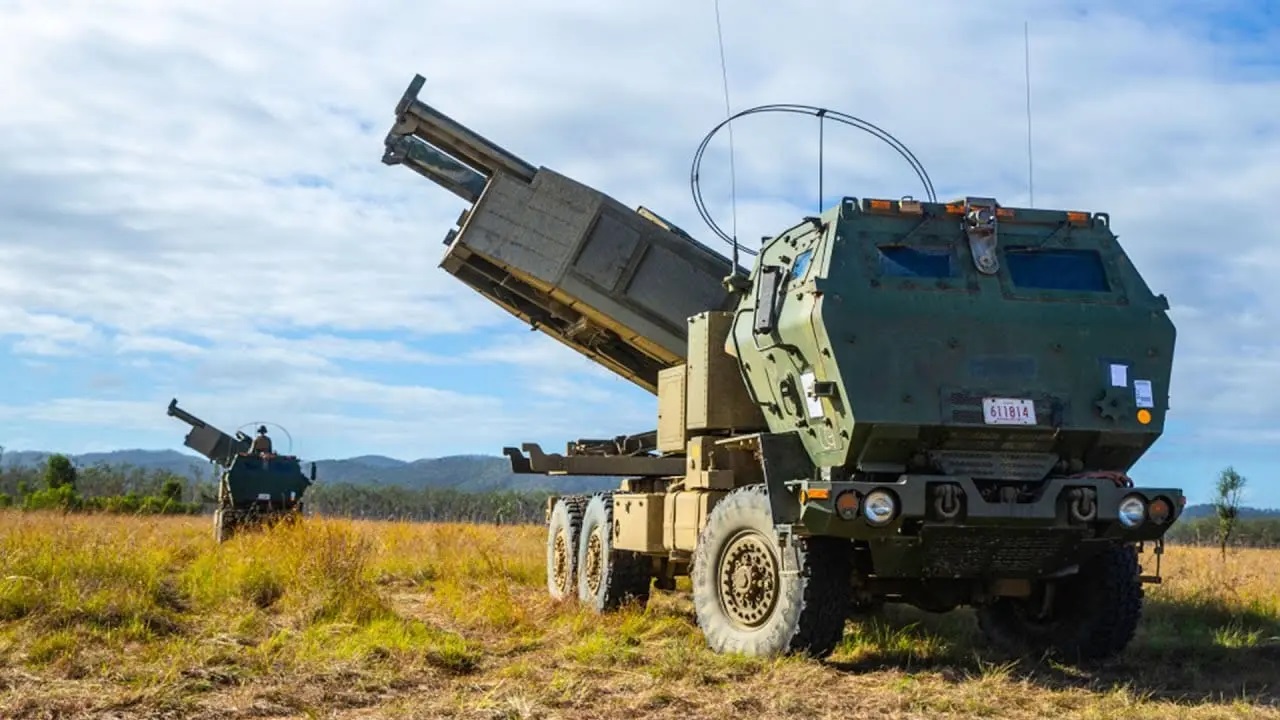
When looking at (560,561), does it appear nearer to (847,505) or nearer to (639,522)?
(639,522)

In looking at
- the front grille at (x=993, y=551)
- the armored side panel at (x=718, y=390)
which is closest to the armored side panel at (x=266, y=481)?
the armored side panel at (x=718, y=390)

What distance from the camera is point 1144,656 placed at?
950 centimetres

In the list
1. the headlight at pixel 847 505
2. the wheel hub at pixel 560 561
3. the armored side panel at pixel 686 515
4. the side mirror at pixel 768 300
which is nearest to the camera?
the headlight at pixel 847 505

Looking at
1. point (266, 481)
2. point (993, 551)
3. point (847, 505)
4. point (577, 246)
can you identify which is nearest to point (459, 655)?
point (847, 505)

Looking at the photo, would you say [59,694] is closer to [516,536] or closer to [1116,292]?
[1116,292]

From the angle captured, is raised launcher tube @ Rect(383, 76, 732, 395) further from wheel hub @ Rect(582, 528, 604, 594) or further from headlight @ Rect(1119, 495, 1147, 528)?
headlight @ Rect(1119, 495, 1147, 528)

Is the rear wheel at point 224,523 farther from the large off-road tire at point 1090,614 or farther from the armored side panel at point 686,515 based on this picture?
the large off-road tire at point 1090,614

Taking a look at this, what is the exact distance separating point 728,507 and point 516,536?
1340cm

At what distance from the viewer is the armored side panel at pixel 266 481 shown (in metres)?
22.5

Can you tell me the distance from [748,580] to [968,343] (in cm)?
200

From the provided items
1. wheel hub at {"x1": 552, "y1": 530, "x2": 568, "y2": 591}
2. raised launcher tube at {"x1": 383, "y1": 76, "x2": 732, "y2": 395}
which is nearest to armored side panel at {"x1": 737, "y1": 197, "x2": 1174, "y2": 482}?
raised launcher tube at {"x1": 383, "y1": 76, "x2": 732, "y2": 395}

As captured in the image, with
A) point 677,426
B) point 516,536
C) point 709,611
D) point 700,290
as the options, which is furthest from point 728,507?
point 516,536

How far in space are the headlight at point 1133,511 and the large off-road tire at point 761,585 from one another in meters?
1.64

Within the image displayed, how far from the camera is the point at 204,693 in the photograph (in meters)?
7.04
